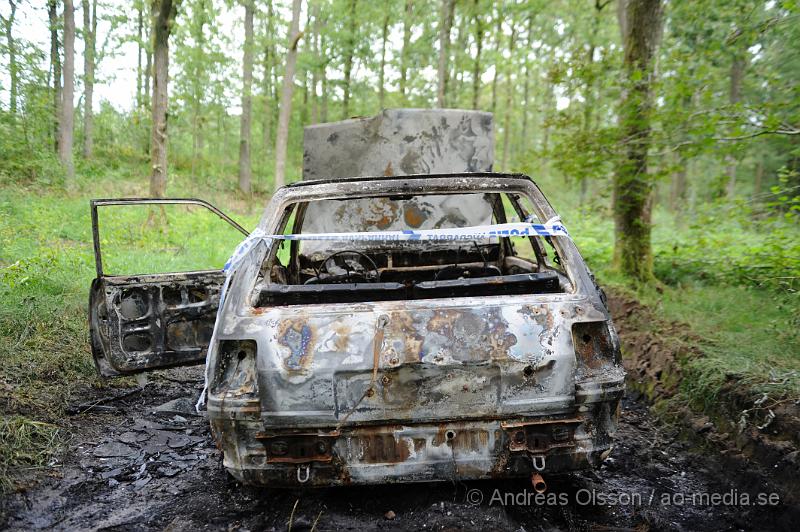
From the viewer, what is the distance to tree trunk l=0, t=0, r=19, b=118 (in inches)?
423

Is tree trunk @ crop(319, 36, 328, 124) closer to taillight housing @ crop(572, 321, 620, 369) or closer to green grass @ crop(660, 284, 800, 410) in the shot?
green grass @ crop(660, 284, 800, 410)

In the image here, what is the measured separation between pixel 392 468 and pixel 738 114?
4856 mm

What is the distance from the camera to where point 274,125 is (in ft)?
87.6

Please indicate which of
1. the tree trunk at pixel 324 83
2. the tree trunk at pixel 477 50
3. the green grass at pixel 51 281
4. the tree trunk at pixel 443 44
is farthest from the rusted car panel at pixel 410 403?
the tree trunk at pixel 324 83

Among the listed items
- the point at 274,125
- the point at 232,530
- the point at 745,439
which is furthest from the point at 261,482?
the point at 274,125

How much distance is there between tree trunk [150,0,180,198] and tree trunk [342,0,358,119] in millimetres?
13636

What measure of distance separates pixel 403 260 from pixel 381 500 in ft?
7.51

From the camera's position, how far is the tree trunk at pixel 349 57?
819 inches

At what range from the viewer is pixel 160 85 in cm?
897

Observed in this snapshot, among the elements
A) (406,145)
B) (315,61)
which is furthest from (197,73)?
(406,145)

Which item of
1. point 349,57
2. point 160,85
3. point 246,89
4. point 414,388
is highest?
point 349,57

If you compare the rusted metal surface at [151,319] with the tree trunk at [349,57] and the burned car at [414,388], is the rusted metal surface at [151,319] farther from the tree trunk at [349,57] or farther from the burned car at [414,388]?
the tree trunk at [349,57]

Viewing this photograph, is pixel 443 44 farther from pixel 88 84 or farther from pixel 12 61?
pixel 88 84

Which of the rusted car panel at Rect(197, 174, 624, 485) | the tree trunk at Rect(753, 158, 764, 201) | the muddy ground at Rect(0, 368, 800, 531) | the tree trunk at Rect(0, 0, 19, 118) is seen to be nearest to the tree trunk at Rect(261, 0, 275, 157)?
the tree trunk at Rect(0, 0, 19, 118)
